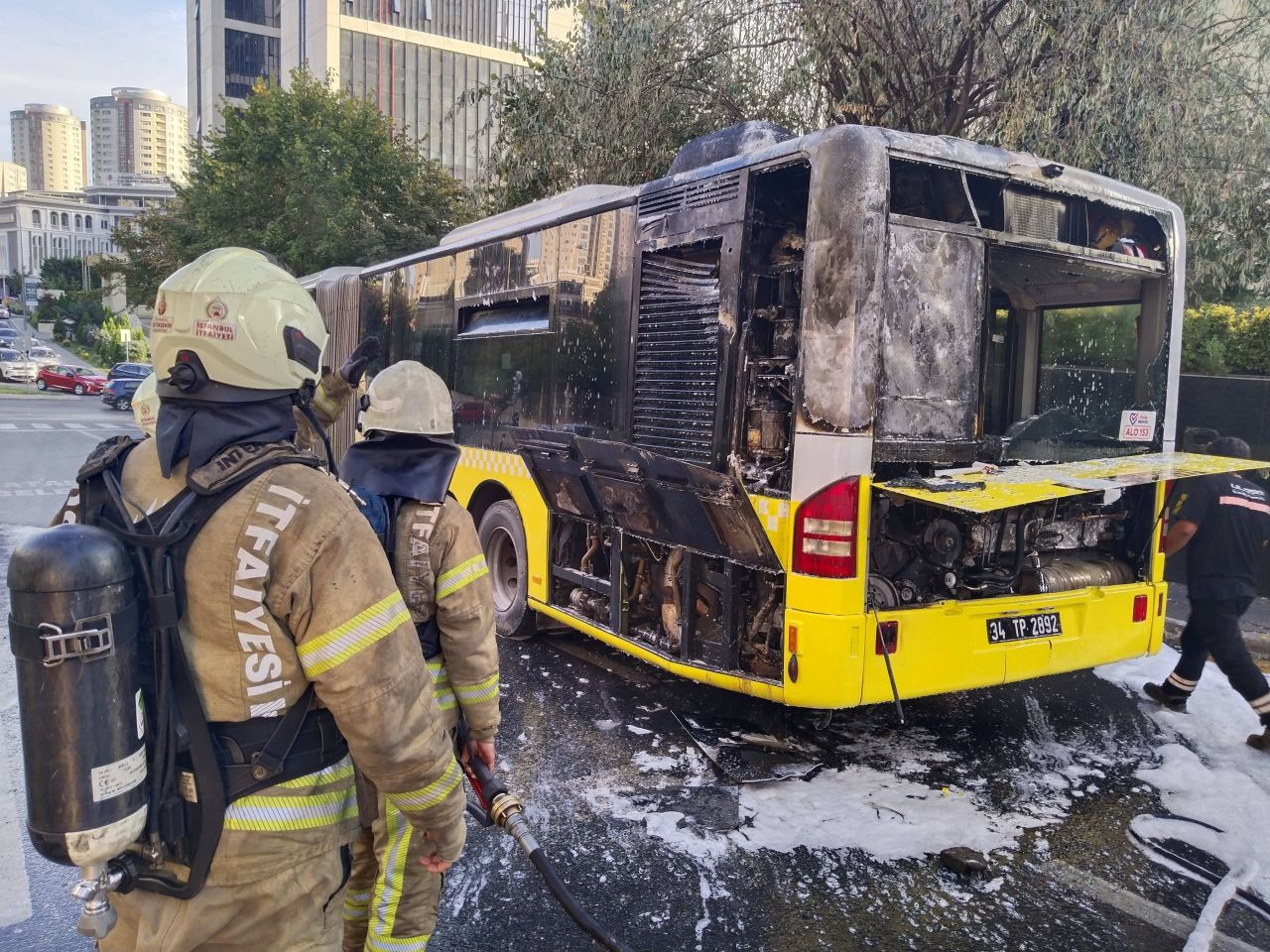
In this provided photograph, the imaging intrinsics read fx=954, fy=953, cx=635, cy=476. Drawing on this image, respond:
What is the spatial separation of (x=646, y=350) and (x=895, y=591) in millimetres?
1789

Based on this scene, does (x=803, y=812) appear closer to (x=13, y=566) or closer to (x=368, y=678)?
(x=368, y=678)

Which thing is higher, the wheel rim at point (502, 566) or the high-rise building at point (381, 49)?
the high-rise building at point (381, 49)

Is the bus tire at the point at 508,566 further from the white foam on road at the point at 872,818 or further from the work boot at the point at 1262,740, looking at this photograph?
the work boot at the point at 1262,740

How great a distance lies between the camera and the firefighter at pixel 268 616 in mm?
1810

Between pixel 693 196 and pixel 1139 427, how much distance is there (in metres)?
2.89

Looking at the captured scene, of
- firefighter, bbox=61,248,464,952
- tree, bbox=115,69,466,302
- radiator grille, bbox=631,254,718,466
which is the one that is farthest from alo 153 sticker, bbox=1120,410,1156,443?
tree, bbox=115,69,466,302

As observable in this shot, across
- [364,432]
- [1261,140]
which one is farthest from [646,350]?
[1261,140]

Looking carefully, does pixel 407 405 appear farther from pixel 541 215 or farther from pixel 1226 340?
pixel 1226 340

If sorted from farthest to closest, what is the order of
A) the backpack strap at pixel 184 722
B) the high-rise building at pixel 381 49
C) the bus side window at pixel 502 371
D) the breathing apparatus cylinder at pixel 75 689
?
the high-rise building at pixel 381 49, the bus side window at pixel 502 371, the backpack strap at pixel 184 722, the breathing apparatus cylinder at pixel 75 689

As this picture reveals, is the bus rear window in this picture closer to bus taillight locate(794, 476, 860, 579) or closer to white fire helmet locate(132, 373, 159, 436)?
bus taillight locate(794, 476, 860, 579)

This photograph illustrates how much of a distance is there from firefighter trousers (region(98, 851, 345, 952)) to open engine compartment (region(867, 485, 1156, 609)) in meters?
2.93

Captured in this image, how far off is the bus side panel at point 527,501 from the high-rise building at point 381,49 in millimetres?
58818

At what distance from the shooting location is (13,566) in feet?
5.48

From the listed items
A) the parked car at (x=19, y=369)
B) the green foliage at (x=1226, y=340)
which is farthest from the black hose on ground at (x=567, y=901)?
the parked car at (x=19, y=369)
